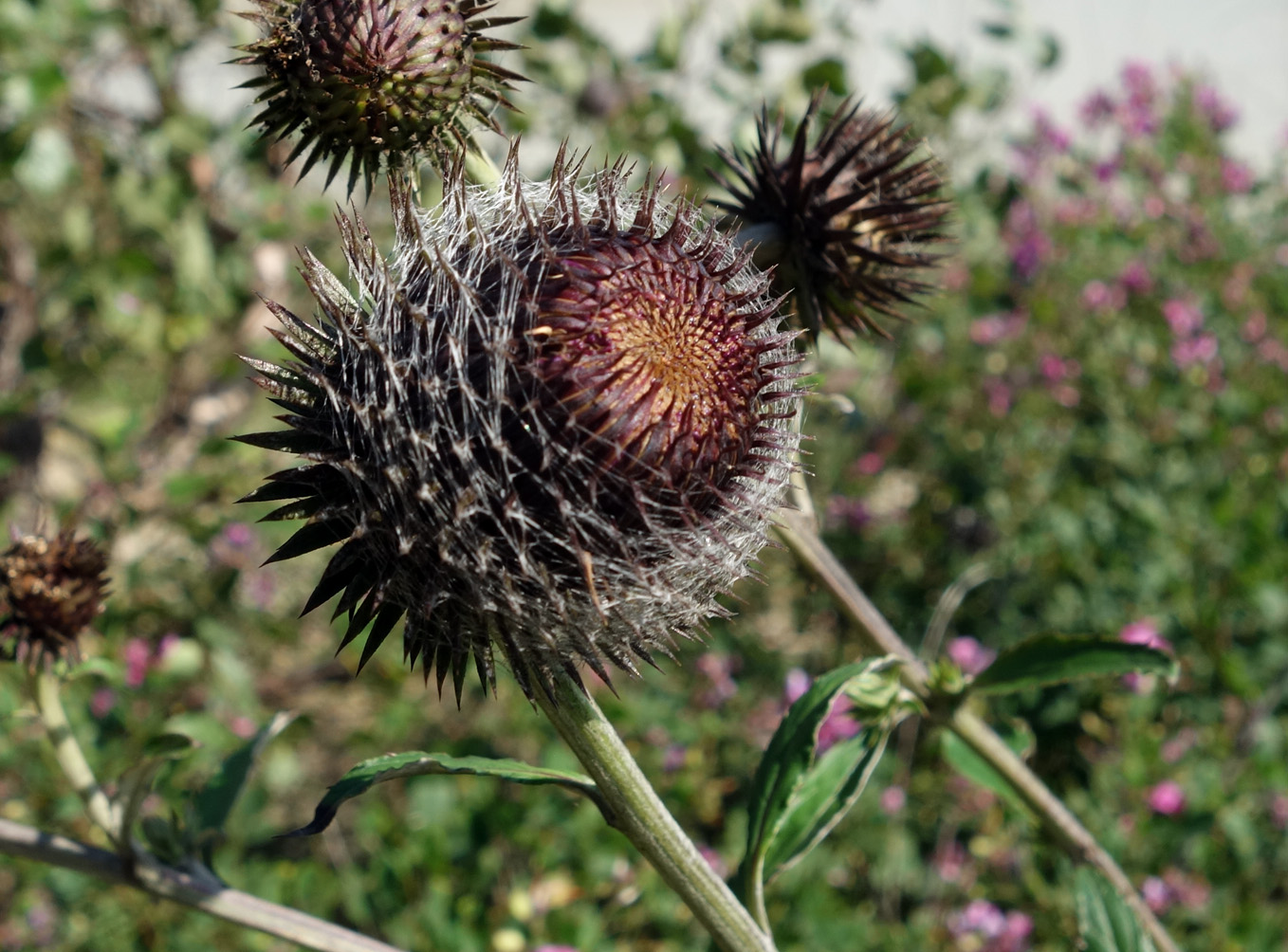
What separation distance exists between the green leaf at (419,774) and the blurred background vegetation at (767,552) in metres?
1.17

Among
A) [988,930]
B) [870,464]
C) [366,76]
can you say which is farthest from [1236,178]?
[366,76]

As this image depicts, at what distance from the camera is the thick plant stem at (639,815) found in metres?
1.29

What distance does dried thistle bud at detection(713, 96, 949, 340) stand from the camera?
187 cm

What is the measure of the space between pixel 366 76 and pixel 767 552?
358cm

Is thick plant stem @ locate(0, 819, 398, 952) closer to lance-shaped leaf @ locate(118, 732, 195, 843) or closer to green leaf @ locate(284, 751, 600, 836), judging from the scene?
lance-shaped leaf @ locate(118, 732, 195, 843)

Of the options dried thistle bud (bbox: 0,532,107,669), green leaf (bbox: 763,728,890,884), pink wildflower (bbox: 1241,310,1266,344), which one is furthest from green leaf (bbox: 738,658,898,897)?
pink wildflower (bbox: 1241,310,1266,344)

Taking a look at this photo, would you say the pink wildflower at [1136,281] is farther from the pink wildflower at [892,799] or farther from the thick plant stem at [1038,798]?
the thick plant stem at [1038,798]

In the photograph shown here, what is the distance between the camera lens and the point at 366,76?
1.46 m

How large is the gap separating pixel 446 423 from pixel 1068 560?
13.3ft

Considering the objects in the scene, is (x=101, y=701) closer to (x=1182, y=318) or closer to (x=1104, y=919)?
(x=1104, y=919)

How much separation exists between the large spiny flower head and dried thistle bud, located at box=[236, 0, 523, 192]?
0.68 feet

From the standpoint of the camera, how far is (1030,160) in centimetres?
567

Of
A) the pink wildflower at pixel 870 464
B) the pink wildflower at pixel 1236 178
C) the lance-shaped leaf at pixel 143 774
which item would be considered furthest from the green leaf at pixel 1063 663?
the pink wildflower at pixel 1236 178

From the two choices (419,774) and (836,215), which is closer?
(419,774)
